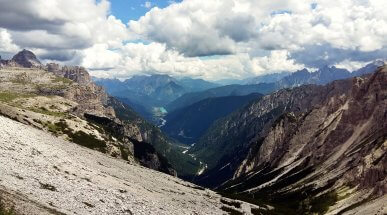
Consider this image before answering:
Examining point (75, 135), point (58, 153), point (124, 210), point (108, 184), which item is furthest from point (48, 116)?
point (124, 210)

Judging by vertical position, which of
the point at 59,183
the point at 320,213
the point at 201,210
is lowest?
the point at 320,213

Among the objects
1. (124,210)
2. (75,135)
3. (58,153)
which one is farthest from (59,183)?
(75,135)

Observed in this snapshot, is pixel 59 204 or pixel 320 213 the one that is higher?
pixel 59 204

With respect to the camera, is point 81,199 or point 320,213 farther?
point 320,213

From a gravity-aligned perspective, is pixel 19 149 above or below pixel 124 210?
above

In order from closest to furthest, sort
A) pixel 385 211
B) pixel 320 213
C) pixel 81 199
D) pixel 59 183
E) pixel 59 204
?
pixel 59 204, pixel 81 199, pixel 59 183, pixel 385 211, pixel 320 213

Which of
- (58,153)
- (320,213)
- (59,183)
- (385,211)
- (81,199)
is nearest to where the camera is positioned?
(81,199)

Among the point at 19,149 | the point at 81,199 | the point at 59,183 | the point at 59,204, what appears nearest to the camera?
the point at 59,204

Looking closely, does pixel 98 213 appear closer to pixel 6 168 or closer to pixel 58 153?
pixel 6 168

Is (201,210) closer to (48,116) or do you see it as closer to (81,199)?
(81,199)
